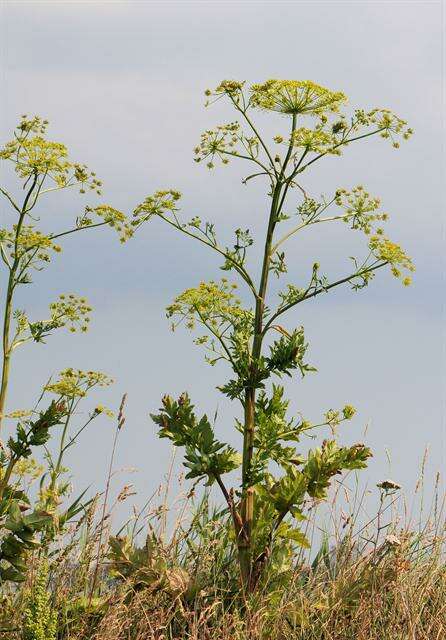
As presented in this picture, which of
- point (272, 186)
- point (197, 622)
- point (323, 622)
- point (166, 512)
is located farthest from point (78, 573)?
point (272, 186)

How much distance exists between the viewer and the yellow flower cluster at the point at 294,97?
611cm

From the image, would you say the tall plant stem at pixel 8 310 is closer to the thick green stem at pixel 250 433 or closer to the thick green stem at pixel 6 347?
the thick green stem at pixel 6 347

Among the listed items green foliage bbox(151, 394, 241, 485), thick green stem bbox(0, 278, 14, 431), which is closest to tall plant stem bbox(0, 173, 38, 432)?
thick green stem bbox(0, 278, 14, 431)

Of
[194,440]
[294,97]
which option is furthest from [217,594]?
[294,97]

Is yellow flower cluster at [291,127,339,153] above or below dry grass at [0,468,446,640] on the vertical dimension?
above

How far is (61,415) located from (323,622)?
217 cm

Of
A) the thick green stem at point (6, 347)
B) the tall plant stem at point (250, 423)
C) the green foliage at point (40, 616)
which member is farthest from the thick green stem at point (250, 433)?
the thick green stem at point (6, 347)

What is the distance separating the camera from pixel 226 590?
6047 millimetres

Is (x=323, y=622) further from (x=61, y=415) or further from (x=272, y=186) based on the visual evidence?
(x=272, y=186)

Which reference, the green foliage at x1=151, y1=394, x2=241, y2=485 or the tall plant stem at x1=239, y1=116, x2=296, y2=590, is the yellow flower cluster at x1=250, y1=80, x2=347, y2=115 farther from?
the green foliage at x1=151, y1=394, x2=241, y2=485

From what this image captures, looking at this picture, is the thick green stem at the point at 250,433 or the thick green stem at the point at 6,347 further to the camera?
the thick green stem at the point at 6,347

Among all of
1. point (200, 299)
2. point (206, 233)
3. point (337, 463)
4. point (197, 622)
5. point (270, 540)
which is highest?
point (206, 233)

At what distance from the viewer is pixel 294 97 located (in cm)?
619

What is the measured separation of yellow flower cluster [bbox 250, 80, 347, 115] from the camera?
6109mm
